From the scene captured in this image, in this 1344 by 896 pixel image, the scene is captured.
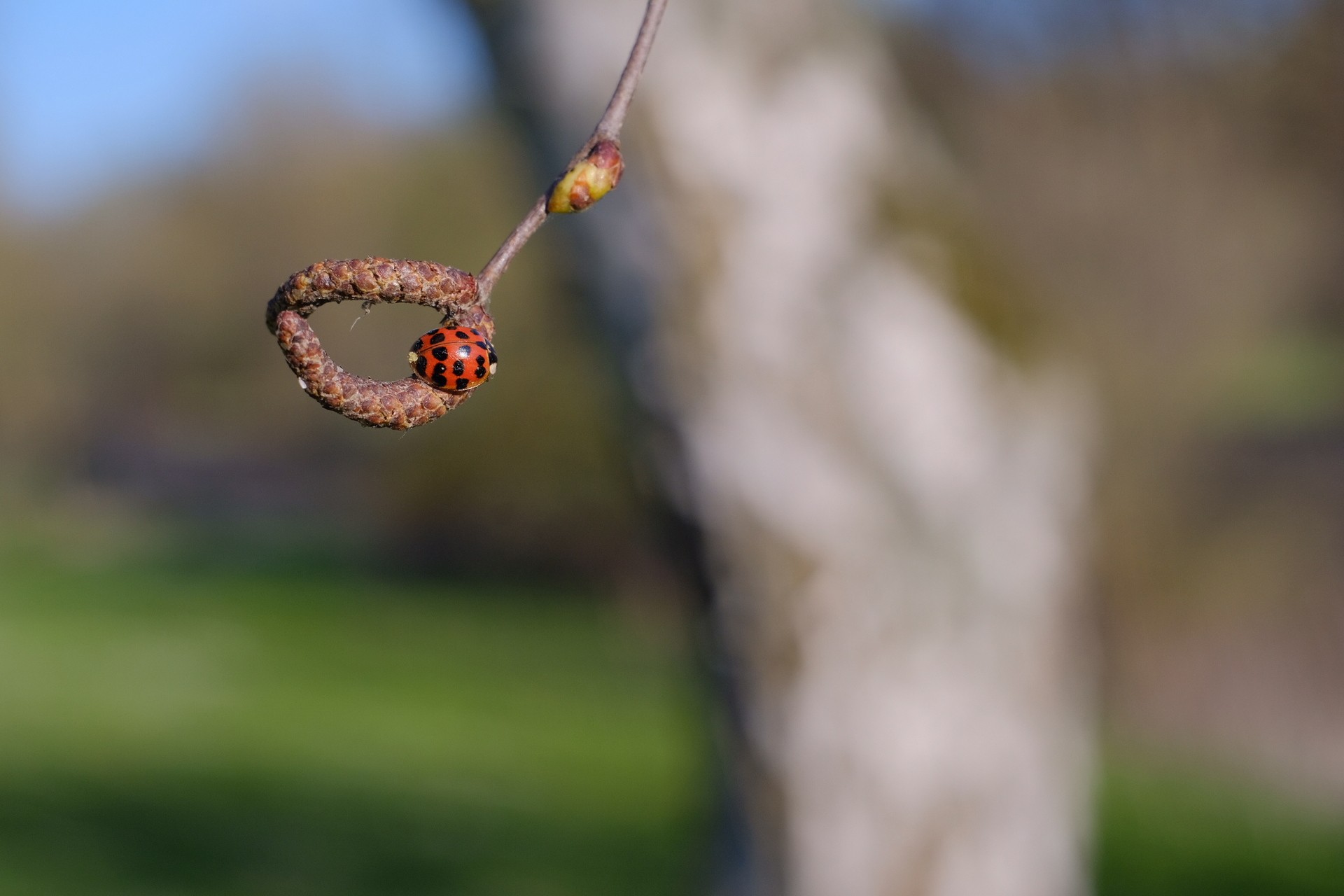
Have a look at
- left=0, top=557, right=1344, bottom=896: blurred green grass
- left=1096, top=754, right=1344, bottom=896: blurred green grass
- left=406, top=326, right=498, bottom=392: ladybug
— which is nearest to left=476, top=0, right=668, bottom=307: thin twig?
left=406, top=326, right=498, bottom=392: ladybug

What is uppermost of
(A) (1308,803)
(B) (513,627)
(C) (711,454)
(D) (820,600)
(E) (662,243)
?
(B) (513,627)

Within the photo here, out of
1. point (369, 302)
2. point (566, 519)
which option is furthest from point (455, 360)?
point (566, 519)

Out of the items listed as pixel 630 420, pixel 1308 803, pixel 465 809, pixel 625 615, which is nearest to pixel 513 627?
pixel 625 615

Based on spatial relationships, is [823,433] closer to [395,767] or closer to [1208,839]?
[1208,839]

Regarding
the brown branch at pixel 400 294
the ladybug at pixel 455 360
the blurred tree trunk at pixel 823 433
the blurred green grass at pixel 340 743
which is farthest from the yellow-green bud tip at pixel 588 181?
the blurred green grass at pixel 340 743

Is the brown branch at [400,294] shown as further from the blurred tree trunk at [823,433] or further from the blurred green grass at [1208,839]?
the blurred green grass at [1208,839]

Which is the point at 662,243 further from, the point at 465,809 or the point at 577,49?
the point at 465,809

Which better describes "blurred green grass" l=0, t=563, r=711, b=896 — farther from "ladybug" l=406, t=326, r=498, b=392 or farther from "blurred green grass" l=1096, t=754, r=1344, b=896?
"ladybug" l=406, t=326, r=498, b=392
